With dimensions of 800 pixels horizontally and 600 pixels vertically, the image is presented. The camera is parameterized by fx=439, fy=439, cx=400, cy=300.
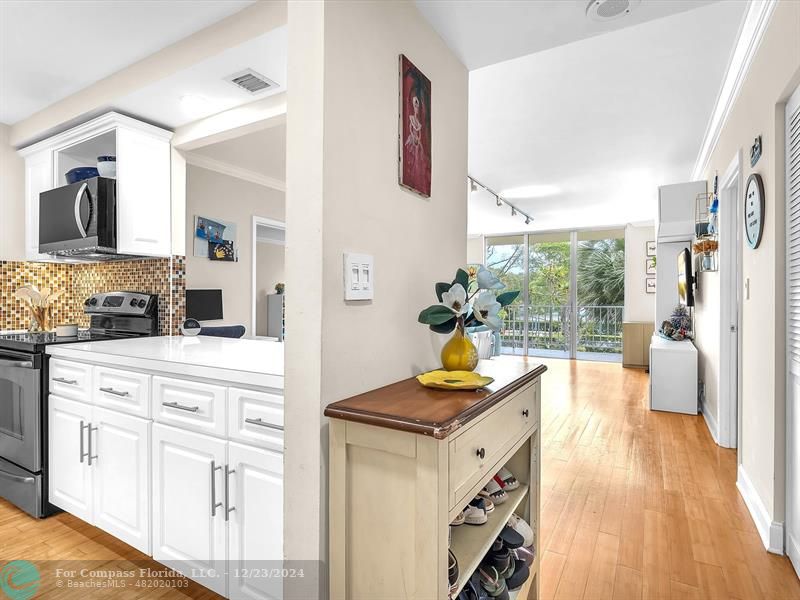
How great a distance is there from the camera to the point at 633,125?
346 centimetres

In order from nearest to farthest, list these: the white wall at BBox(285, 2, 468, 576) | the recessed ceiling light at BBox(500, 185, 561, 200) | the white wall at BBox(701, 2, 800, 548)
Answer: the white wall at BBox(285, 2, 468, 576) → the white wall at BBox(701, 2, 800, 548) → the recessed ceiling light at BBox(500, 185, 561, 200)

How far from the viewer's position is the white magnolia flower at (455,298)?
1297mm

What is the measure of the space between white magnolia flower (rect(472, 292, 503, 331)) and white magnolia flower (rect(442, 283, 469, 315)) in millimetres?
39

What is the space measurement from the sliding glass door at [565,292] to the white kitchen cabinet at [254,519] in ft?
24.3

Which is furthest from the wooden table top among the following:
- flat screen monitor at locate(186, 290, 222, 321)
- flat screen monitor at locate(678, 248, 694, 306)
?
flat screen monitor at locate(678, 248, 694, 306)

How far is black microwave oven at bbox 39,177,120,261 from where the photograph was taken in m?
2.49

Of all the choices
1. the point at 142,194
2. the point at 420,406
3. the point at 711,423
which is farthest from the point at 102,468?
the point at 711,423

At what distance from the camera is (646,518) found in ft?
7.33

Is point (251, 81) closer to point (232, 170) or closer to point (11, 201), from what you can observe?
point (232, 170)

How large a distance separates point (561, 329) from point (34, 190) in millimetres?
7538

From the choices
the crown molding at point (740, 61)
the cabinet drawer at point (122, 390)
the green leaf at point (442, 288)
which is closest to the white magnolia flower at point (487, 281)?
the green leaf at point (442, 288)

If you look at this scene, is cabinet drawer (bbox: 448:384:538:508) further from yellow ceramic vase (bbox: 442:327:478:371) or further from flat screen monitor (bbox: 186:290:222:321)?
flat screen monitor (bbox: 186:290:222:321)

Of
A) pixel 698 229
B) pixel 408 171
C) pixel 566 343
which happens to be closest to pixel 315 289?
pixel 408 171

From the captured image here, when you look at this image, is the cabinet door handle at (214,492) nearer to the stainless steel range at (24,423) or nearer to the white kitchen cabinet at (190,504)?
the white kitchen cabinet at (190,504)
